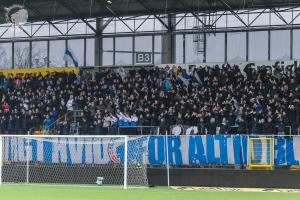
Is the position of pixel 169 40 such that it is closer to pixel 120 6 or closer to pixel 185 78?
pixel 120 6

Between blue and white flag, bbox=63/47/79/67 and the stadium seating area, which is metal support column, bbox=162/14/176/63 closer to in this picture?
the stadium seating area

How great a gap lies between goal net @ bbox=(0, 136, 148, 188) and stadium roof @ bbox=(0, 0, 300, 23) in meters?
16.3

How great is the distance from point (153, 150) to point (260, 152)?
4043 millimetres

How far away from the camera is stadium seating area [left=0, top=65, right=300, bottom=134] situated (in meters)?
31.1

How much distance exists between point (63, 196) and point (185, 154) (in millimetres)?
6329

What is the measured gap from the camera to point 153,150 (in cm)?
2520

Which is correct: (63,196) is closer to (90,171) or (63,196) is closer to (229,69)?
(90,171)

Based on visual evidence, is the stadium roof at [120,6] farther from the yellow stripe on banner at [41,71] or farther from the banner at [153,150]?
the banner at [153,150]

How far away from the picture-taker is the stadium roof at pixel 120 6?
1575 inches

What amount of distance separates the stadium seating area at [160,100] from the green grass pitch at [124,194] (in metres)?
8.78

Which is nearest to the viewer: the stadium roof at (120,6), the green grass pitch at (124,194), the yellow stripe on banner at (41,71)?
the green grass pitch at (124,194)

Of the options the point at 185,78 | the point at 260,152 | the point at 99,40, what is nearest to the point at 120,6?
the point at 99,40

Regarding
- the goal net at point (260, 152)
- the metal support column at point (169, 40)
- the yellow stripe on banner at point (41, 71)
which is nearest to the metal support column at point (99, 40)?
the yellow stripe on banner at point (41, 71)

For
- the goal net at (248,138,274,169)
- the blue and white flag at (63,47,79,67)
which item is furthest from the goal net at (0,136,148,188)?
the blue and white flag at (63,47,79,67)
